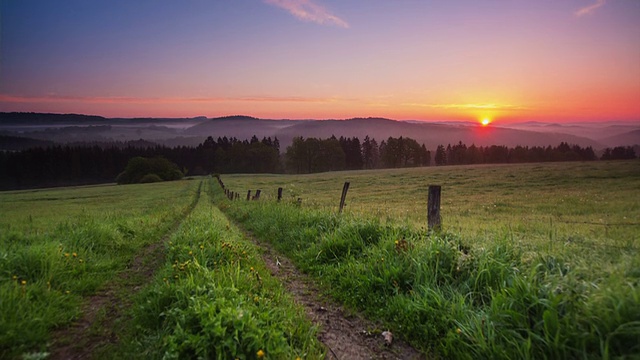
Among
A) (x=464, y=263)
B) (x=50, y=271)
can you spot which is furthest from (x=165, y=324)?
(x=464, y=263)

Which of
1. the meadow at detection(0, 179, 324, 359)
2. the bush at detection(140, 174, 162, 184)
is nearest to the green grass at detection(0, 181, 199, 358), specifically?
the meadow at detection(0, 179, 324, 359)

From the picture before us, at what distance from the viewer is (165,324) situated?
4184mm

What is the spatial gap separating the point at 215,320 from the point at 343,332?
2067mm

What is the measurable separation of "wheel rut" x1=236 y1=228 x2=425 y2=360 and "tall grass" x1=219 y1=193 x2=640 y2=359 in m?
0.24

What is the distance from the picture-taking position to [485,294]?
15.6 feet

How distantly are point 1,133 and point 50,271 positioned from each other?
777 feet

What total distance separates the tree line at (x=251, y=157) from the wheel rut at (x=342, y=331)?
336 ft

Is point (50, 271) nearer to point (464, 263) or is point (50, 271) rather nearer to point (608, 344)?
point (464, 263)

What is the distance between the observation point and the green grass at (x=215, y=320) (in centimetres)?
354

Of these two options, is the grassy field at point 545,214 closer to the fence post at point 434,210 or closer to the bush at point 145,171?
the fence post at point 434,210

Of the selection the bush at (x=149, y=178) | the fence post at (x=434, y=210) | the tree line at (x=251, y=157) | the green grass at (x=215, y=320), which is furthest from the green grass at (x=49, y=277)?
the tree line at (x=251, y=157)

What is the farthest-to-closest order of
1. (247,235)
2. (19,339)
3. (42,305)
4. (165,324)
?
1. (247,235)
2. (42,305)
3. (165,324)
4. (19,339)

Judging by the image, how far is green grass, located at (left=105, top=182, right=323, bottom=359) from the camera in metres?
3.54

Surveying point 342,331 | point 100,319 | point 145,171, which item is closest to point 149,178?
point 145,171
